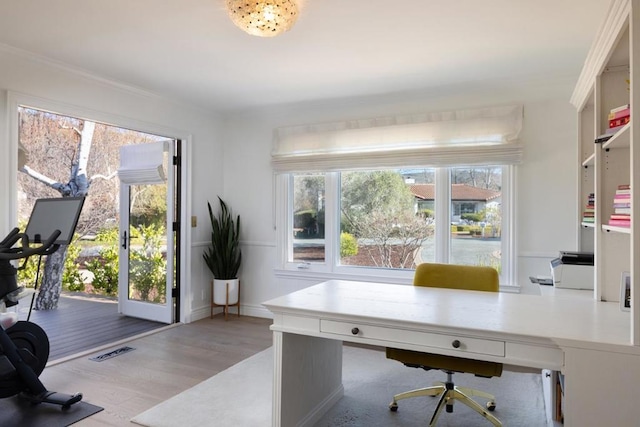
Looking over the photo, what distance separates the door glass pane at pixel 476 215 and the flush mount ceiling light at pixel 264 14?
229 centimetres

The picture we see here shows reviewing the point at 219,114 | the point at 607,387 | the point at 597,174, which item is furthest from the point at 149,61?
the point at 607,387

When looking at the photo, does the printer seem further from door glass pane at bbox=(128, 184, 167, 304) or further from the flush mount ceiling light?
door glass pane at bbox=(128, 184, 167, 304)

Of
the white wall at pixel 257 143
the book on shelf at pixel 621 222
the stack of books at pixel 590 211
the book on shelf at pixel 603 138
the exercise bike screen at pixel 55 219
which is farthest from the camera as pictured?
the white wall at pixel 257 143

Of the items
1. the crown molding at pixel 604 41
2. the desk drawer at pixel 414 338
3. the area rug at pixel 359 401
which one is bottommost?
the area rug at pixel 359 401

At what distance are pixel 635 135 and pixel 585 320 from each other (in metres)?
0.78

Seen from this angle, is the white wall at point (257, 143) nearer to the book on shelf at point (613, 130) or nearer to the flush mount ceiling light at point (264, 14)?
the book on shelf at point (613, 130)

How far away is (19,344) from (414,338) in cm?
247

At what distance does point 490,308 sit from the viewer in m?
1.97

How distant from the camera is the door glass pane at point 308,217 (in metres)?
4.53

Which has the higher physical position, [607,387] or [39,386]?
[607,387]

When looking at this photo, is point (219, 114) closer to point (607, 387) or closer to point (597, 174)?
point (597, 174)

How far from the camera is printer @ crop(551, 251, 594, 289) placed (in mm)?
2692

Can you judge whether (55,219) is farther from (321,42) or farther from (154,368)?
(321,42)

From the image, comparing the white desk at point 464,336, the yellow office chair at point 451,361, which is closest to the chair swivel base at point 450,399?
the yellow office chair at point 451,361
